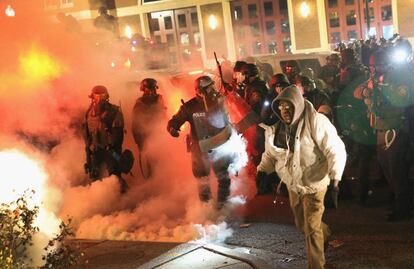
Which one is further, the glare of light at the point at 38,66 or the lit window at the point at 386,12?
the lit window at the point at 386,12

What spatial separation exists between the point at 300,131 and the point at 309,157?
239 millimetres

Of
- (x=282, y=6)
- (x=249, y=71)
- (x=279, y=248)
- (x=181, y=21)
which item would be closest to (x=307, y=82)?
(x=249, y=71)

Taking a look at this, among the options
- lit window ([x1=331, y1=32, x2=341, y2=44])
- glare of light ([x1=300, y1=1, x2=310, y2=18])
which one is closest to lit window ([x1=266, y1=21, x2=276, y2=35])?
glare of light ([x1=300, y1=1, x2=310, y2=18])

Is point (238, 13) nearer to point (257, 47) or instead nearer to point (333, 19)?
point (257, 47)

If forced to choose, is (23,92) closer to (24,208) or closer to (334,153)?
(24,208)

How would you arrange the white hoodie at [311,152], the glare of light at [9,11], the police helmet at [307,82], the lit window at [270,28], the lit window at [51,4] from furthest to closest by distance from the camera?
the lit window at [270,28]
the lit window at [51,4]
the glare of light at [9,11]
the police helmet at [307,82]
the white hoodie at [311,152]

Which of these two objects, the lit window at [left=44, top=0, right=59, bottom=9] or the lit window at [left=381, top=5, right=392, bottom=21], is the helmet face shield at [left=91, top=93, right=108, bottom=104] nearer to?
the lit window at [left=44, top=0, right=59, bottom=9]

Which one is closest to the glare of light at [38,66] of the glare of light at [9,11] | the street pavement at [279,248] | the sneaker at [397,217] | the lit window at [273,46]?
the glare of light at [9,11]

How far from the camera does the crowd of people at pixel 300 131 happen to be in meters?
5.14

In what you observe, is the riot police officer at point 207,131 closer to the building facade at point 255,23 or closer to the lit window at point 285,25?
the building facade at point 255,23

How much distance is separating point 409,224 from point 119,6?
19257 mm

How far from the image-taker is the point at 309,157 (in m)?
5.11

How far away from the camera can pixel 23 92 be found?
10.0 meters

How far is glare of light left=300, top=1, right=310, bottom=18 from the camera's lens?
22.9 m
